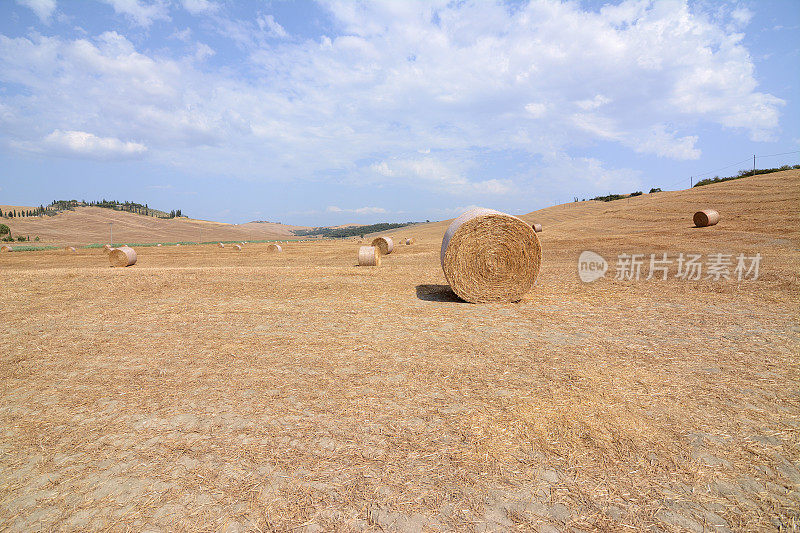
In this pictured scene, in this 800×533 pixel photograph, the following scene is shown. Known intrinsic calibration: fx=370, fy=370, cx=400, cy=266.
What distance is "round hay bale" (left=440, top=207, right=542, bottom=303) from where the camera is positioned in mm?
9719

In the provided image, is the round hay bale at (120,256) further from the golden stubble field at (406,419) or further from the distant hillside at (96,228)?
the distant hillside at (96,228)

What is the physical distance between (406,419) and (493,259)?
22.0 ft

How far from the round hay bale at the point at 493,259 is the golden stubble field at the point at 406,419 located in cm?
123

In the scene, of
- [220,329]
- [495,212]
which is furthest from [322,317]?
[495,212]

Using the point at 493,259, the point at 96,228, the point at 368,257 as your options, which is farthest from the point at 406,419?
the point at 96,228

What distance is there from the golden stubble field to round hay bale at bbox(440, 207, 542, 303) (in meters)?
1.23

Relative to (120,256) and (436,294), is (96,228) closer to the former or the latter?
(120,256)

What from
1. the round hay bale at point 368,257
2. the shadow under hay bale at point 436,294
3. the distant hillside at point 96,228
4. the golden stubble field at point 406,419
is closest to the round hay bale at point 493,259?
the shadow under hay bale at point 436,294

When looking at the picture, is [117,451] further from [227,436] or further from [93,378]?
[93,378]

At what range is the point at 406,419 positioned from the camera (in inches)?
149

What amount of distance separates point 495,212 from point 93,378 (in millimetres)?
8990

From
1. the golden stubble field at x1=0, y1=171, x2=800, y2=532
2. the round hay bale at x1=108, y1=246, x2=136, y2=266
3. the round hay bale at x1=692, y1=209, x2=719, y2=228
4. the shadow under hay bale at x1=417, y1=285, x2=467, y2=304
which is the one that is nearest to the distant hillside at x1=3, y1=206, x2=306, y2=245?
the round hay bale at x1=108, y1=246, x2=136, y2=266

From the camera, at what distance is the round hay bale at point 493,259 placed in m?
9.72

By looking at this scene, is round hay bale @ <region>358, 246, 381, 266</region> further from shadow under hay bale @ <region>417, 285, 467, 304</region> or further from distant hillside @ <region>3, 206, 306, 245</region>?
distant hillside @ <region>3, 206, 306, 245</region>
